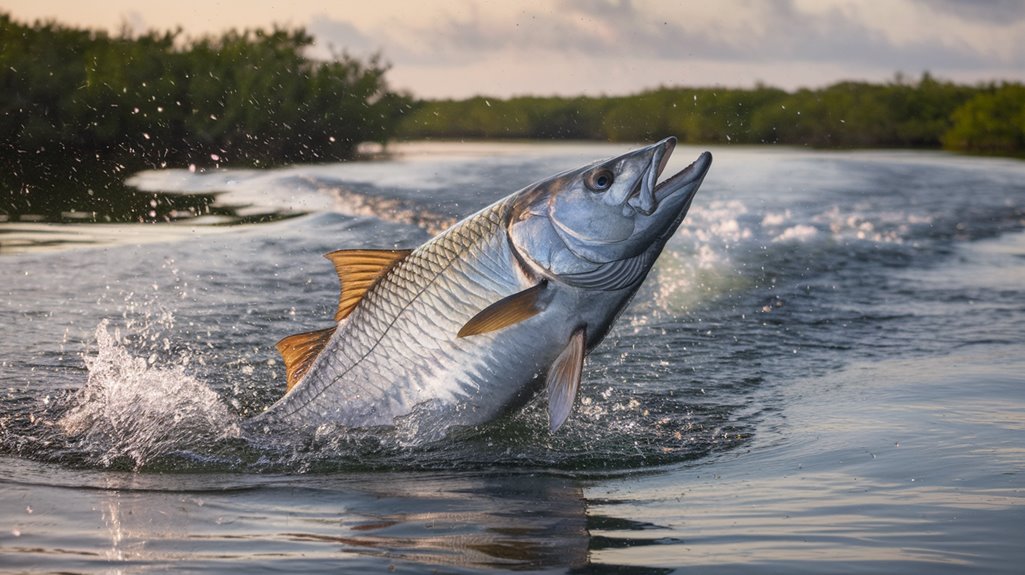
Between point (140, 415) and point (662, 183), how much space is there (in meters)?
3.06

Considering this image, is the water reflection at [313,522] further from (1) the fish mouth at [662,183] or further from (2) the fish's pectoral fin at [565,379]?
(1) the fish mouth at [662,183]

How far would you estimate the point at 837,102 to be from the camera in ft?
133

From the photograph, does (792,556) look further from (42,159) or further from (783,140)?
(783,140)

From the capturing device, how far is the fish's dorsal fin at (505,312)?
16.5 feet

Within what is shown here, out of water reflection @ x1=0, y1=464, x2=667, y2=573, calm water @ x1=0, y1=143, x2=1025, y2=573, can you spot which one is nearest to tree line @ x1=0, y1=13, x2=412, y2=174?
calm water @ x1=0, y1=143, x2=1025, y2=573

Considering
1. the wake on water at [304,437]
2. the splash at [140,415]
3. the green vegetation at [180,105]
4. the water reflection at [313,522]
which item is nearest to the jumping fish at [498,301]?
the wake on water at [304,437]

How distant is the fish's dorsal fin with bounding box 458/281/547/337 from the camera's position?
5.02 metres

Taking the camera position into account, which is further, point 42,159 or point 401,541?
point 42,159

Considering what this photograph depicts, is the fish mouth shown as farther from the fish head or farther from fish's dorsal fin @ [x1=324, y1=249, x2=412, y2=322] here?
fish's dorsal fin @ [x1=324, y1=249, x2=412, y2=322]

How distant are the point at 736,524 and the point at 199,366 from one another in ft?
14.5

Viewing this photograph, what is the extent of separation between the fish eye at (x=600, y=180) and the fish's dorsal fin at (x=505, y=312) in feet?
1.47

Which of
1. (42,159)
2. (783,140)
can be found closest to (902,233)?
(42,159)

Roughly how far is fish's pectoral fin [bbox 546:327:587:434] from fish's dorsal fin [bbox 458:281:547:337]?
0.75 ft

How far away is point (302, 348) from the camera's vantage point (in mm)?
5746
